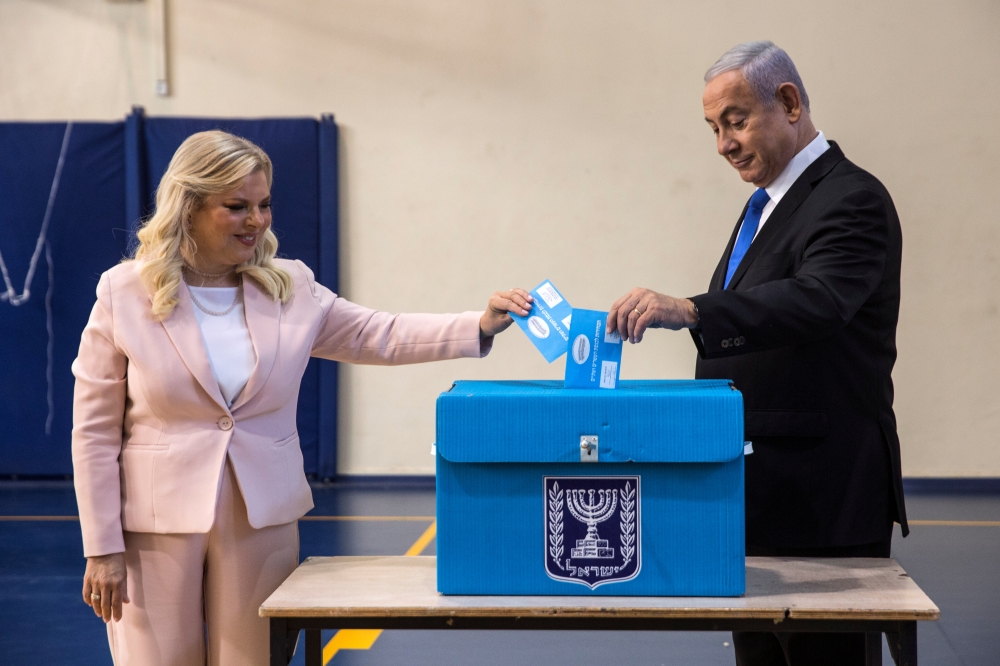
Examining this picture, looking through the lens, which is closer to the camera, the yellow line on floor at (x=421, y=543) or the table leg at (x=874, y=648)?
the table leg at (x=874, y=648)

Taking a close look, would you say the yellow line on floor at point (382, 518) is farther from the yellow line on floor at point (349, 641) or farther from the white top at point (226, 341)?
the white top at point (226, 341)

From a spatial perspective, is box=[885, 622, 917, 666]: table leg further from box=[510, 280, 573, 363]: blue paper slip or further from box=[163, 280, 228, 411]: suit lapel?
box=[163, 280, 228, 411]: suit lapel

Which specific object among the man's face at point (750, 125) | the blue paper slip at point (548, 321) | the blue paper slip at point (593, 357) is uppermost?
the man's face at point (750, 125)

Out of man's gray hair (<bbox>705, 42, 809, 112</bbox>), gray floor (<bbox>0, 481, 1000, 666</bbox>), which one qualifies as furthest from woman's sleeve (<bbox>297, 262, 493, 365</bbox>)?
gray floor (<bbox>0, 481, 1000, 666</bbox>)

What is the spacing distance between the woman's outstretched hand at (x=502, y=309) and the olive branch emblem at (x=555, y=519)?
0.35 metres

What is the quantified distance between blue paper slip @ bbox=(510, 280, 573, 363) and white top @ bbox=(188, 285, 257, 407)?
574mm

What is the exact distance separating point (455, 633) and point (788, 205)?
2.28 meters

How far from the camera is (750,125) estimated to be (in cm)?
184

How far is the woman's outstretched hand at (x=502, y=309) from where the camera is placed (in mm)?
1735

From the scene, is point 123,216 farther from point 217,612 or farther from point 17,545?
point 217,612

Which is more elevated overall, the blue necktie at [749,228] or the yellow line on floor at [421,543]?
the blue necktie at [749,228]

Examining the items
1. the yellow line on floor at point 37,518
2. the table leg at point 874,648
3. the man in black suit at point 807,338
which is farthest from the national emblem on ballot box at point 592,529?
the yellow line on floor at point 37,518

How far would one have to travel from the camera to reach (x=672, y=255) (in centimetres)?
578

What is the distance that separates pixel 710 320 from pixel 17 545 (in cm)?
A: 419
